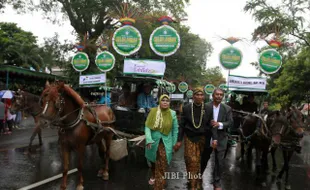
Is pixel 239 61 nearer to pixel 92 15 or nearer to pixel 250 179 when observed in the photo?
pixel 250 179

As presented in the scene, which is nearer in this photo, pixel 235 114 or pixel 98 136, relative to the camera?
pixel 98 136

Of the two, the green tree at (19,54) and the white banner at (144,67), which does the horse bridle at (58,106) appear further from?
the green tree at (19,54)

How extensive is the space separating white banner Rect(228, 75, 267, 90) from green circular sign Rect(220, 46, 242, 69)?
31.2 inches

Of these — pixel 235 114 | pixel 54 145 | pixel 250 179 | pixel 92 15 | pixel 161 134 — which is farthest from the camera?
pixel 92 15

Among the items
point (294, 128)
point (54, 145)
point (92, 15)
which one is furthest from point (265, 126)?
point (92, 15)

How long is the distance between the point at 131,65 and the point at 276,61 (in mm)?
4936

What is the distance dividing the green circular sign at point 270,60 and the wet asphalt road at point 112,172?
3.09 meters

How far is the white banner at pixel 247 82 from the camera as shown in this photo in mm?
9070

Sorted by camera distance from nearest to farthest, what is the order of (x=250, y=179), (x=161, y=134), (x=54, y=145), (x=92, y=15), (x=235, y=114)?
(x=161, y=134), (x=250, y=179), (x=235, y=114), (x=54, y=145), (x=92, y=15)

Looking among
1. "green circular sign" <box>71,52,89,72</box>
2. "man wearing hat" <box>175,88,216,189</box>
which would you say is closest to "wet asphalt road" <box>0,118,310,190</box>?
"man wearing hat" <box>175,88,216,189</box>

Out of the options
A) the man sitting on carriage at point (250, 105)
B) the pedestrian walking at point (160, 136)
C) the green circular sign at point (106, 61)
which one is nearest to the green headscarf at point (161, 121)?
the pedestrian walking at point (160, 136)

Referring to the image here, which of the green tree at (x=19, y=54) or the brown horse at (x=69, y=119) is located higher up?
the green tree at (x=19, y=54)

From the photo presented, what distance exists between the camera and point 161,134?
4.76 m

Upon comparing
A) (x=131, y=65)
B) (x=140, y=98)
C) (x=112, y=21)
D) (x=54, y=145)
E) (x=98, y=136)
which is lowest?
(x=54, y=145)
